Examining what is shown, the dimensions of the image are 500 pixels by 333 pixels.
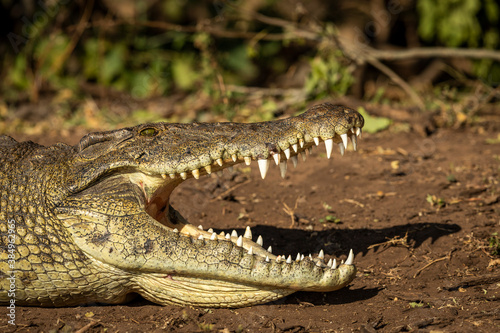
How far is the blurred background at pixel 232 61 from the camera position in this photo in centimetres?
802

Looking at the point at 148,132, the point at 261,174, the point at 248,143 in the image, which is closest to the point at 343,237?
the point at 261,174

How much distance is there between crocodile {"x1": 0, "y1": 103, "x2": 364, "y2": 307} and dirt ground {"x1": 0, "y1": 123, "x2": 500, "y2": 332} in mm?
179

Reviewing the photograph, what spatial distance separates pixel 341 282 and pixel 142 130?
5.47 ft

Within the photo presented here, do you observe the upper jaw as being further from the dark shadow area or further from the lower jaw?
the dark shadow area

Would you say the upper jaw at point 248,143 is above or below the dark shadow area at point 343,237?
above

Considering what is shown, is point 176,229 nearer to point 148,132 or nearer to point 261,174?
point 261,174

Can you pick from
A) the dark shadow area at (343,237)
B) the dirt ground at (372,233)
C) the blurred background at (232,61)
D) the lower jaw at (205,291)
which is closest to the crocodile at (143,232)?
the lower jaw at (205,291)

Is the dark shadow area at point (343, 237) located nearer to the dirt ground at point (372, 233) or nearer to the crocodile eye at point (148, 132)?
the dirt ground at point (372, 233)

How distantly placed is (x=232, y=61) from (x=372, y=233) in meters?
7.01

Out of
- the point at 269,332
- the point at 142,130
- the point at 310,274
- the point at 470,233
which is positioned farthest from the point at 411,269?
the point at 142,130

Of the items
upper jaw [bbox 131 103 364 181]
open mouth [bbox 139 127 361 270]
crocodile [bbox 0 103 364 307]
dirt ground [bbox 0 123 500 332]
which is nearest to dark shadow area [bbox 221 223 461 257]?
dirt ground [bbox 0 123 500 332]

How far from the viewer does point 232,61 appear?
1066 cm

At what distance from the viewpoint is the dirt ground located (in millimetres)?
3172

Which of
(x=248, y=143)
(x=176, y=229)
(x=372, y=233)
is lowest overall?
(x=372, y=233)
